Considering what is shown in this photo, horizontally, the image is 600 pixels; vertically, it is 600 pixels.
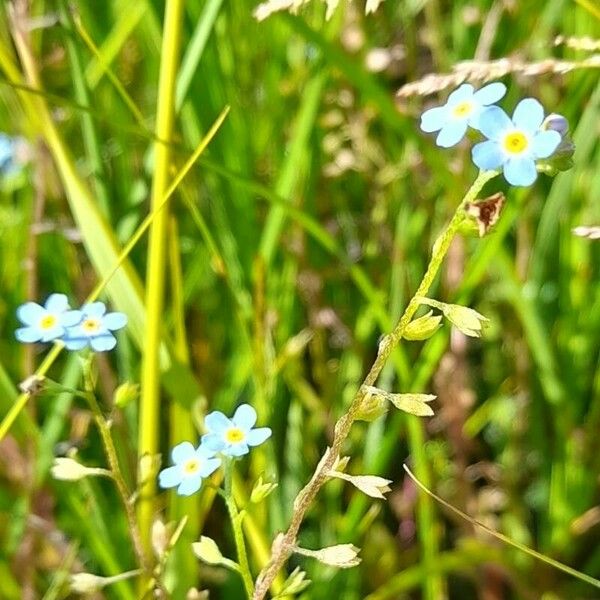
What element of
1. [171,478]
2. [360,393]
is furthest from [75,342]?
[360,393]

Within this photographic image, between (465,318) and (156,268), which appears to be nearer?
(465,318)

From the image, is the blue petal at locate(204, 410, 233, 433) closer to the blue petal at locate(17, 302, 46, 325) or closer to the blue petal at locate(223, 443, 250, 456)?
the blue petal at locate(223, 443, 250, 456)

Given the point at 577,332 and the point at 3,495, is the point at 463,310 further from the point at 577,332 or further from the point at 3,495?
the point at 3,495

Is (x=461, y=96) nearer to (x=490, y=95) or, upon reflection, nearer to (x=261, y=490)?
(x=490, y=95)

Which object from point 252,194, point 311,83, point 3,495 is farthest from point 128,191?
point 3,495

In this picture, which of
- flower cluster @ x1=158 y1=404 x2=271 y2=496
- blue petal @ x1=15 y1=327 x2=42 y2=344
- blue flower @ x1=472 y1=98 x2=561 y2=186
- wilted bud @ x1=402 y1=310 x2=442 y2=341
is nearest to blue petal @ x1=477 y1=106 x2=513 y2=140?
blue flower @ x1=472 y1=98 x2=561 y2=186

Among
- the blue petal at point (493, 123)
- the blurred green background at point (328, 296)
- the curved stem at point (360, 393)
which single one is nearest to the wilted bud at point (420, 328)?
the curved stem at point (360, 393)
